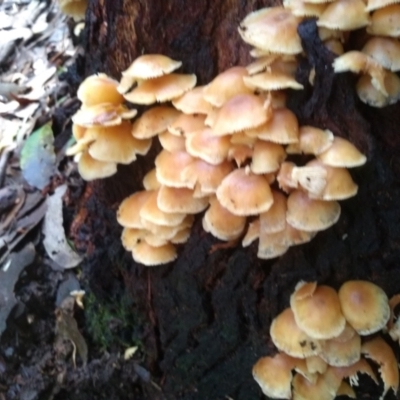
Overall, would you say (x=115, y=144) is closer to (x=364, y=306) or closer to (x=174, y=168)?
(x=174, y=168)

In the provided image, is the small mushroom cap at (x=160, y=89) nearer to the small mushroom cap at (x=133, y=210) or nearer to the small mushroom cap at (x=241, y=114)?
the small mushroom cap at (x=241, y=114)

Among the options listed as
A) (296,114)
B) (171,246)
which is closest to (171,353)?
(171,246)

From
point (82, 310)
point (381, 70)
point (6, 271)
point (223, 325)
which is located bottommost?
point (82, 310)

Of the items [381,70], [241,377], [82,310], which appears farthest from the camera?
[82,310]

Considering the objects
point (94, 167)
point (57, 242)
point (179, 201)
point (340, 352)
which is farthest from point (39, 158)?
point (340, 352)

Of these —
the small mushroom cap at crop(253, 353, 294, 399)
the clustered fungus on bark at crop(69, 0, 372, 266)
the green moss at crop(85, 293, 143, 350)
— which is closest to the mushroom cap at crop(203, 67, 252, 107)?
the clustered fungus on bark at crop(69, 0, 372, 266)

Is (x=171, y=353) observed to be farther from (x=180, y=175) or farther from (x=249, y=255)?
(x=180, y=175)
